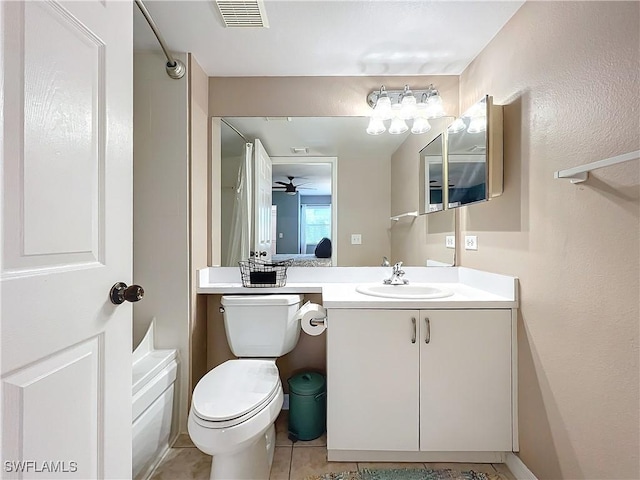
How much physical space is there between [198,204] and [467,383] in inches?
67.9

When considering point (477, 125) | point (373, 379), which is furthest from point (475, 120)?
point (373, 379)

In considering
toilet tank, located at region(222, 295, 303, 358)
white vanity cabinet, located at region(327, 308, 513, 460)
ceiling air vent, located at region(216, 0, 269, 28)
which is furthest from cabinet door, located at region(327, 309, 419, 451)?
ceiling air vent, located at region(216, 0, 269, 28)

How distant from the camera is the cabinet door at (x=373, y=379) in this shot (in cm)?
149

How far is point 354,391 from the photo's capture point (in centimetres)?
149

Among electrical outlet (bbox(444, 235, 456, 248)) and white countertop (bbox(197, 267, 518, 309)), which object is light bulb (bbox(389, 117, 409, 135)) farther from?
white countertop (bbox(197, 267, 518, 309))

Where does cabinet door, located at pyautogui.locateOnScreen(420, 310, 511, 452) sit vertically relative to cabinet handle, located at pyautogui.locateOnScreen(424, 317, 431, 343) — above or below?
below

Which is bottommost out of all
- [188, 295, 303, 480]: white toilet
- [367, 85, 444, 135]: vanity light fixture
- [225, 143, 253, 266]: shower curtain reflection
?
[188, 295, 303, 480]: white toilet

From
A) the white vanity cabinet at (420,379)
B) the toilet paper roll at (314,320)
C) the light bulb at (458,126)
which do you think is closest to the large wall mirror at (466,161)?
the light bulb at (458,126)

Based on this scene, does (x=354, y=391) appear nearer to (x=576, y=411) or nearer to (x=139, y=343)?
(x=576, y=411)

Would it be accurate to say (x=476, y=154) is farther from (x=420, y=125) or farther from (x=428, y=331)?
(x=428, y=331)

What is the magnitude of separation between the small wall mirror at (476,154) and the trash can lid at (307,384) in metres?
1.29

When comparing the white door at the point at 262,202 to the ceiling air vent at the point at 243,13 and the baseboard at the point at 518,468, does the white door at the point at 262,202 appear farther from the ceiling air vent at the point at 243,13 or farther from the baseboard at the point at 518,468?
the baseboard at the point at 518,468

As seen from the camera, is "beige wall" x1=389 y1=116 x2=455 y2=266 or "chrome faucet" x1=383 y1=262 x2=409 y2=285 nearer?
"chrome faucet" x1=383 y1=262 x2=409 y2=285

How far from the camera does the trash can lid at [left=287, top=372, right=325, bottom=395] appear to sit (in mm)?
1771
